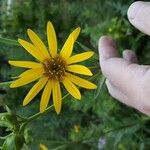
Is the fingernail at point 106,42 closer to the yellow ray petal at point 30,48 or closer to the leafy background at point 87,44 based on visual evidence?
the yellow ray petal at point 30,48

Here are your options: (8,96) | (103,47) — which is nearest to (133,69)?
(103,47)

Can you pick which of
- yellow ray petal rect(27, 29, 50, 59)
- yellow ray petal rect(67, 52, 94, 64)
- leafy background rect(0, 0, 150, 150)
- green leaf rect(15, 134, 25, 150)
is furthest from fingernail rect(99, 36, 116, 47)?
leafy background rect(0, 0, 150, 150)

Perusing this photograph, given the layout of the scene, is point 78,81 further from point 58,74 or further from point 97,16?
point 97,16

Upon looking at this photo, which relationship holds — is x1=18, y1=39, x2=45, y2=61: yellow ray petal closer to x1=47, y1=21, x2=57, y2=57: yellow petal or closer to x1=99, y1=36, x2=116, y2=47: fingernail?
x1=47, y1=21, x2=57, y2=57: yellow petal

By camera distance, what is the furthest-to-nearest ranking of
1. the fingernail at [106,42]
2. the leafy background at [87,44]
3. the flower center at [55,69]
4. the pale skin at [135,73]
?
the leafy background at [87,44] → the flower center at [55,69] → the fingernail at [106,42] → the pale skin at [135,73]

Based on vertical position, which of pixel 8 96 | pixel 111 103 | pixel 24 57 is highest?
pixel 24 57

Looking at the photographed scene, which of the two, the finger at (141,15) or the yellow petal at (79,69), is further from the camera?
the yellow petal at (79,69)

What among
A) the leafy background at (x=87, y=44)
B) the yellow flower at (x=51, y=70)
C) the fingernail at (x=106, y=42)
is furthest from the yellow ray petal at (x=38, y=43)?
the leafy background at (x=87, y=44)

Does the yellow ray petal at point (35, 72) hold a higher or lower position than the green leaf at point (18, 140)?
higher
